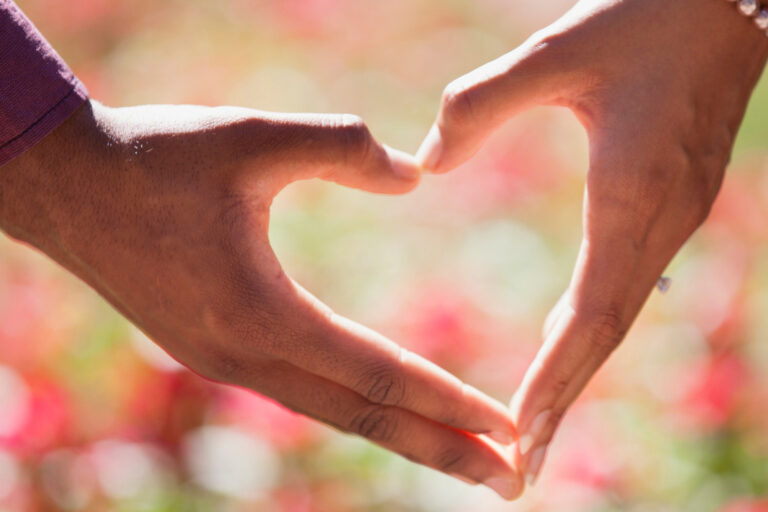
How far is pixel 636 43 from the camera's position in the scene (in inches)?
45.3

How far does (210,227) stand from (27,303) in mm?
1322

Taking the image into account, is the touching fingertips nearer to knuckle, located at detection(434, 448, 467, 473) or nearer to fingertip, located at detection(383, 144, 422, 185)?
knuckle, located at detection(434, 448, 467, 473)

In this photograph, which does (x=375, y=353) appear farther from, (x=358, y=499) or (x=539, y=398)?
(x=358, y=499)

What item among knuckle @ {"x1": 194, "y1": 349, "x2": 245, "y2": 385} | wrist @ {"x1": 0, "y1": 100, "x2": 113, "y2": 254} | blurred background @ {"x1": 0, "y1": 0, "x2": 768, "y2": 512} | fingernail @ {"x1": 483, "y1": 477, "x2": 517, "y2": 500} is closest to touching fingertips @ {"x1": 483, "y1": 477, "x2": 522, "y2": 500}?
fingernail @ {"x1": 483, "y1": 477, "x2": 517, "y2": 500}

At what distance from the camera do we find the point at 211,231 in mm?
1032

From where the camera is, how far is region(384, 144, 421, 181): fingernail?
1.14 m

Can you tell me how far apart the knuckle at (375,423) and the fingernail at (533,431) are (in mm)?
223

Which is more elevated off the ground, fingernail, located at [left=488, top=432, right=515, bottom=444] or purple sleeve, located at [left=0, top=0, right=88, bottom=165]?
purple sleeve, located at [left=0, top=0, right=88, bottom=165]

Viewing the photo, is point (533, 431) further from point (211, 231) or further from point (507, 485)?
point (211, 231)

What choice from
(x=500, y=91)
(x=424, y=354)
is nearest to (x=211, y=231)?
(x=500, y=91)

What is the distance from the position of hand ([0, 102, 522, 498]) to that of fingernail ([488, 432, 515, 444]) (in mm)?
141

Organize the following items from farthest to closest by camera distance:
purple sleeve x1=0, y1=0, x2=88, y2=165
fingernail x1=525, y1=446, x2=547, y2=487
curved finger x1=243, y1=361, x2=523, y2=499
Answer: fingernail x1=525, y1=446, x2=547, y2=487 < curved finger x1=243, y1=361, x2=523, y2=499 < purple sleeve x1=0, y1=0, x2=88, y2=165

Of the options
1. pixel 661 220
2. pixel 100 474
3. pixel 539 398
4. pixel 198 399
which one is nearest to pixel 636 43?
pixel 661 220

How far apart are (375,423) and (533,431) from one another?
0.85 feet
